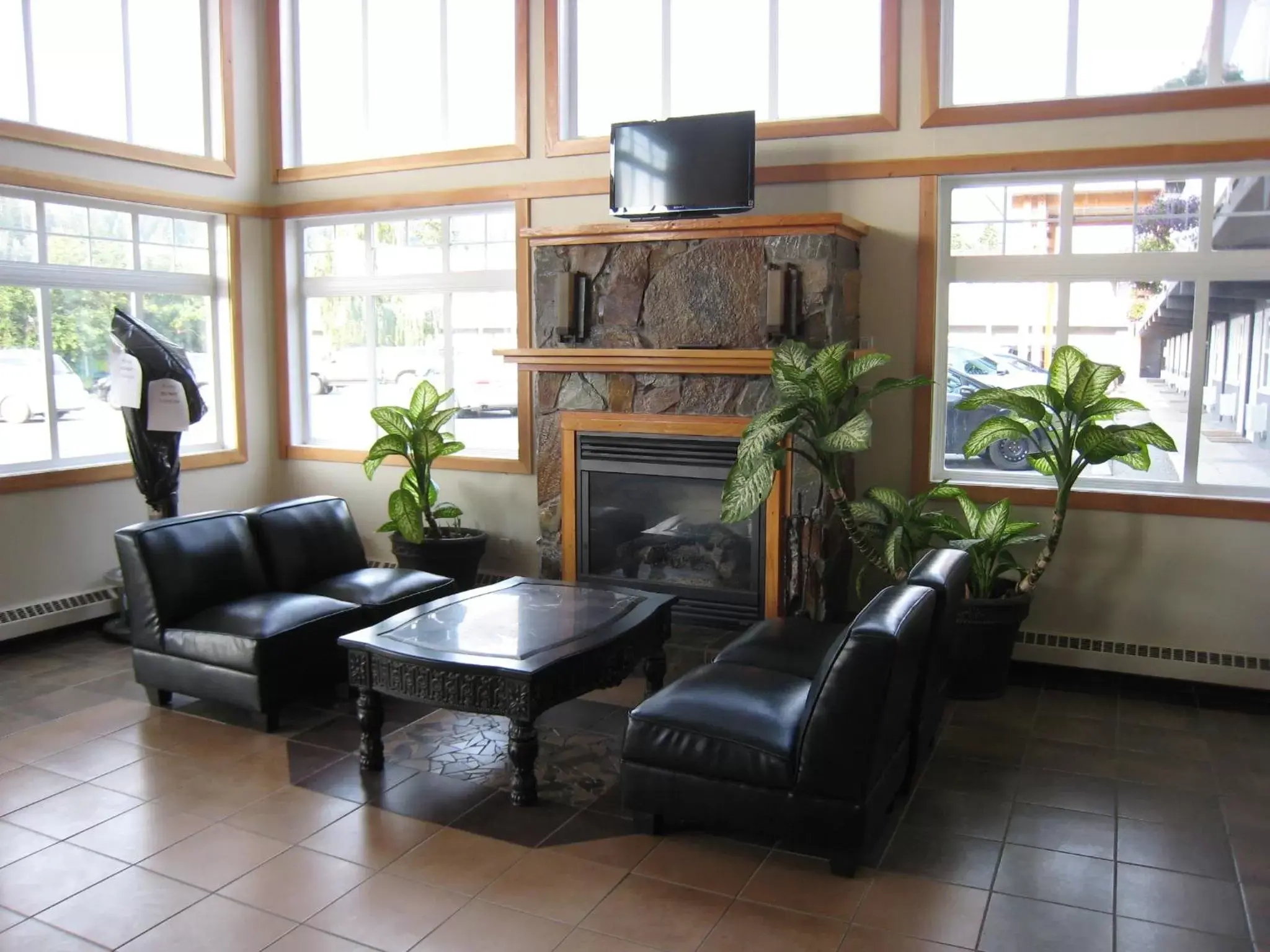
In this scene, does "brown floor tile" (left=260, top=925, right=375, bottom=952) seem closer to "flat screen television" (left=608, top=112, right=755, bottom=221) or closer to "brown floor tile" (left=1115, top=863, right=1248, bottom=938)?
"brown floor tile" (left=1115, top=863, right=1248, bottom=938)

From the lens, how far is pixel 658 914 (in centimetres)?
289

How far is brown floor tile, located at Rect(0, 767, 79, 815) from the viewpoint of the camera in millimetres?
3572

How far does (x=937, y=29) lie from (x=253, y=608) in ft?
13.1

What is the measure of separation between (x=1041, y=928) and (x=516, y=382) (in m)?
4.14

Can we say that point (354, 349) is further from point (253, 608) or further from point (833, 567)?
point (833, 567)

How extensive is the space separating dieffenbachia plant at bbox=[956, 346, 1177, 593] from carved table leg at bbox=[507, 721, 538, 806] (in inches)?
92.0

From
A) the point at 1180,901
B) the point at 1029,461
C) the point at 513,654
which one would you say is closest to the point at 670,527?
the point at 1029,461

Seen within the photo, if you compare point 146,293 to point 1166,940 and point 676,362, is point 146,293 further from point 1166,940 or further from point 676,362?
point 1166,940

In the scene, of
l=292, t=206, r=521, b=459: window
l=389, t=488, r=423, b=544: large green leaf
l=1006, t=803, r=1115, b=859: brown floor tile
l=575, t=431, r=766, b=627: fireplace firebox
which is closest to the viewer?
l=1006, t=803, r=1115, b=859: brown floor tile

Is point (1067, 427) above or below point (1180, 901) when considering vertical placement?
above

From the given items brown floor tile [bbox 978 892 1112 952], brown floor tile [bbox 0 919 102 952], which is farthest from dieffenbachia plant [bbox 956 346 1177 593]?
brown floor tile [bbox 0 919 102 952]

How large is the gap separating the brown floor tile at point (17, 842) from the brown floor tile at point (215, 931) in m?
0.70

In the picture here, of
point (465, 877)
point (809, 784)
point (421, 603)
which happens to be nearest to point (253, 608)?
point (421, 603)

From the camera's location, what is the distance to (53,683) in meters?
4.83
